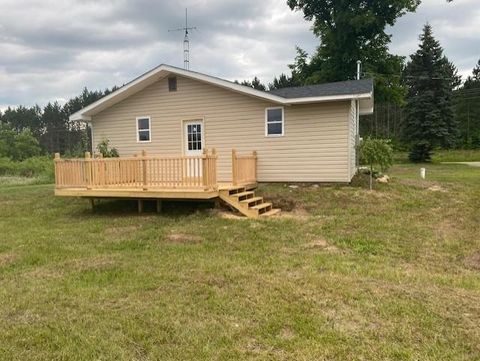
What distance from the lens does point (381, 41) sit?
2855 centimetres

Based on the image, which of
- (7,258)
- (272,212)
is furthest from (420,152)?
(7,258)

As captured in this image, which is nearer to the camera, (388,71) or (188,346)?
(188,346)

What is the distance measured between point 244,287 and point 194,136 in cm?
924

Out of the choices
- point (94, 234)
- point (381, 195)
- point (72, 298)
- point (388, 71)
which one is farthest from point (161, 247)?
point (388, 71)

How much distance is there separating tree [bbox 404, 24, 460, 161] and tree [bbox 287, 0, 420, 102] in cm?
445

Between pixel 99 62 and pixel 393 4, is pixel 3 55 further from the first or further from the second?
pixel 393 4

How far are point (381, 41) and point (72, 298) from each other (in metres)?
28.3

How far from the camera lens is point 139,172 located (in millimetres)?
10172

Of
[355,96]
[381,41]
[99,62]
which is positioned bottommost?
[355,96]

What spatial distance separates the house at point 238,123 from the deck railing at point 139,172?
1.63ft

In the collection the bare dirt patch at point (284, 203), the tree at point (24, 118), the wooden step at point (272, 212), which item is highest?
the tree at point (24, 118)

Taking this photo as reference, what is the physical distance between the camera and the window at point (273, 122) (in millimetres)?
12734

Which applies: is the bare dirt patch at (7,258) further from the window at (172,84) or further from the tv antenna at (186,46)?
the tv antenna at (186,46)

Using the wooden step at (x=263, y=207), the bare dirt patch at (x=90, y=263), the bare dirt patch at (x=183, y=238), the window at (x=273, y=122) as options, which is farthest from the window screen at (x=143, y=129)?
the bare dirt patch at (x=90, y=263)
